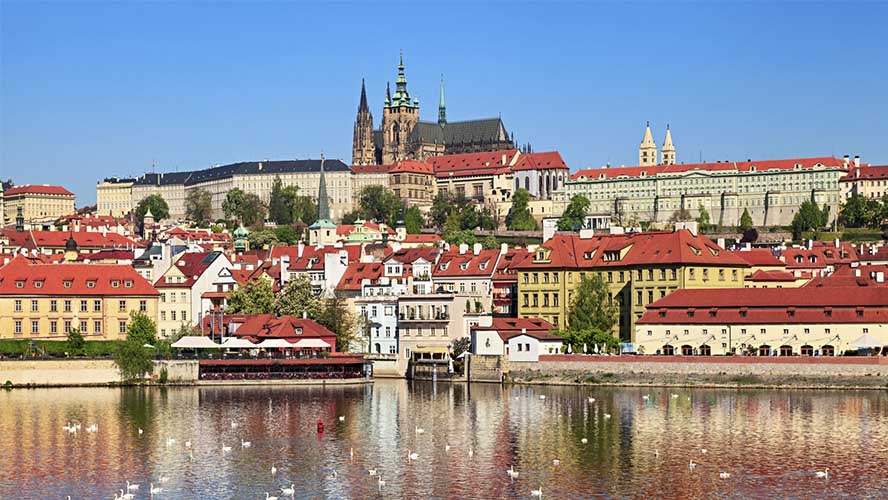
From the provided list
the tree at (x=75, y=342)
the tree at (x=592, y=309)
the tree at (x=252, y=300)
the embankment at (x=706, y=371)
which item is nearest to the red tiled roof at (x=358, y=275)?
the tree at (x=252, y=300)

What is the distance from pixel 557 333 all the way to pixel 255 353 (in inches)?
630

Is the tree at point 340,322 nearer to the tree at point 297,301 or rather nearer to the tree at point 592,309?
the tree at point 297,301

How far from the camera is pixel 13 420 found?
61875 mm

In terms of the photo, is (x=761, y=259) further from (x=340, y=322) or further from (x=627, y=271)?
(x=340, y=322)

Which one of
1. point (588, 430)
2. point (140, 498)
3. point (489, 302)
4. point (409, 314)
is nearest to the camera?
point (140, 498)

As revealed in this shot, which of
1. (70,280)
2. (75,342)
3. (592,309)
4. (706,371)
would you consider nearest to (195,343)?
(75,342)

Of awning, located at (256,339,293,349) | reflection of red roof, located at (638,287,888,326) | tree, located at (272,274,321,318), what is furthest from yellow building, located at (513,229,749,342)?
awning, located at (256,339,293,349)

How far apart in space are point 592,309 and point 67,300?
29.3m

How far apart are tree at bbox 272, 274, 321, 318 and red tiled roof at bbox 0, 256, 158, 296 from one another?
7.44 m

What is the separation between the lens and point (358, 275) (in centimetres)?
9744

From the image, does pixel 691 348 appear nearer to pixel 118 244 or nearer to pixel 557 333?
pixel 557 333

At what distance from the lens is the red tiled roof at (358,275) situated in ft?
315

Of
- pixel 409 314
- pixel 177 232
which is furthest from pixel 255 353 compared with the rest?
pixel 177 232

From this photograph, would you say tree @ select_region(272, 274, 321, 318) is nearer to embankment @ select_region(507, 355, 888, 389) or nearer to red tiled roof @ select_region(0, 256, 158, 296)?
red tiled roof @ select_region(0, 256, 158, 296)
